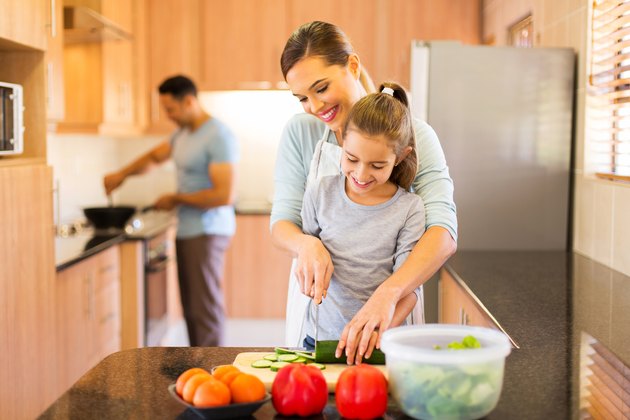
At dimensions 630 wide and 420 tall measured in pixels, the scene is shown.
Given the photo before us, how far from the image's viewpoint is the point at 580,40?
9.37 ft

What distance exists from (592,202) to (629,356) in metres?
1.33

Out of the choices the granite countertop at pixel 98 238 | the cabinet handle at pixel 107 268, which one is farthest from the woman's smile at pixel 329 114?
the cabinet handle at pixel 107 268

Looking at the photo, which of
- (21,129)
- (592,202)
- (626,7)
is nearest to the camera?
(626,7)

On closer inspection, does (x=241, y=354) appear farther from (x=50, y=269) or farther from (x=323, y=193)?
(x=50, y=269)

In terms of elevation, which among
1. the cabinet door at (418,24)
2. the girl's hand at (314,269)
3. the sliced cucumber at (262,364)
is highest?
the cabinet door at (418,24)

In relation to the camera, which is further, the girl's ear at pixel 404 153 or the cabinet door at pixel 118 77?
the cabinet door at pixel 118 77

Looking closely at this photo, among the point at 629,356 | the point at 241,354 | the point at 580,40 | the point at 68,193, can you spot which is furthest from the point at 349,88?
the point at 68,193

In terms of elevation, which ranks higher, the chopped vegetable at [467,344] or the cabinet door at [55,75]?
the cabinet door at [55,75]

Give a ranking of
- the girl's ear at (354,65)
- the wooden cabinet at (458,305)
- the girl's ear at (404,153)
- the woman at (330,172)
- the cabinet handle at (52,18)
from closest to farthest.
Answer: the woman at (330,172) < the girl's ear at (404,153) < the girl's ear at (354,65) < the wooden cabinet at (458,305) < the cabinet handle at (52,18)

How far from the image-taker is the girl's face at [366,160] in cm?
146

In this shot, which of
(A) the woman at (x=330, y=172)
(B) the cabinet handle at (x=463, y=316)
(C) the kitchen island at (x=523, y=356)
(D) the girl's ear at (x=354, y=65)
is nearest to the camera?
(C) the kitchen island at (x=523, y=356)

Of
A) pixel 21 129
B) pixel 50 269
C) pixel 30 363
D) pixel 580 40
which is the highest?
pixel 580 40

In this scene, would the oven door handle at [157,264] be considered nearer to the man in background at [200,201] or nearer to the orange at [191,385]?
the man in background at [200,201]

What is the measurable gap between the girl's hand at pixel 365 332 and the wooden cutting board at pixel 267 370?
0.02 meters
